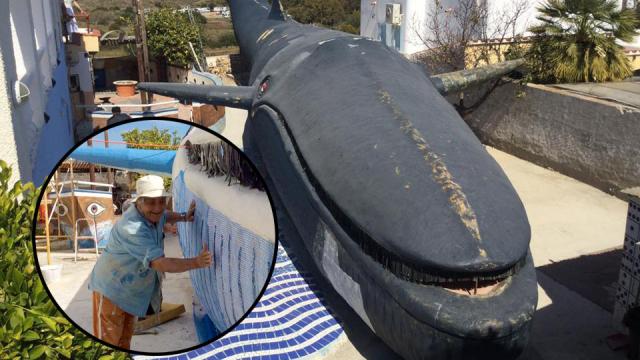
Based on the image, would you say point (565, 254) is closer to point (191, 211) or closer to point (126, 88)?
point (191, 211)

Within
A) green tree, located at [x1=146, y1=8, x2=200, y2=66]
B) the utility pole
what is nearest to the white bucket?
the utility pole

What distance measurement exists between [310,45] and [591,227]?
244 inches

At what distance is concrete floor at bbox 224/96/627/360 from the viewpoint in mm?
7037

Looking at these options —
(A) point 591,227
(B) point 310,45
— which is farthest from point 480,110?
(B) point 310,45

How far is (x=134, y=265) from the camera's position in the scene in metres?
2.44

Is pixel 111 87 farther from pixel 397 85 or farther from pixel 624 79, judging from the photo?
pixel 397 85

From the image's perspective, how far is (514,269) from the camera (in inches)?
202

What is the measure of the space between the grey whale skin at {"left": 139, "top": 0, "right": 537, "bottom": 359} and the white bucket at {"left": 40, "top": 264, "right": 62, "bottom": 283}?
3130 millimetres

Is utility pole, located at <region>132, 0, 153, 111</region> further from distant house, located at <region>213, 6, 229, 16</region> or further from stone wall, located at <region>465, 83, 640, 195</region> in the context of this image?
Answer: distant house, located at <region>213, 6, 229, 16</region>

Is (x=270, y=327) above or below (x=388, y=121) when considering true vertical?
below

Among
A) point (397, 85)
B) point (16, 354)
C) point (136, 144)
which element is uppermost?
point (136, 144)

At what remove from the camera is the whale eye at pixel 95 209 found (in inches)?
93.1

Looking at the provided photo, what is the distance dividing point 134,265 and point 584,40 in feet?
48.8

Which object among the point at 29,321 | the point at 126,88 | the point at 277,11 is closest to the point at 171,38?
the point at 126,88
